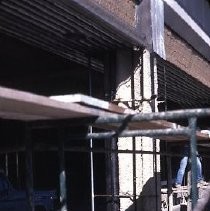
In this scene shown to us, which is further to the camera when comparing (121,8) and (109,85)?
(109,85)

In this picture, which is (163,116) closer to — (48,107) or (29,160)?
(48,107)

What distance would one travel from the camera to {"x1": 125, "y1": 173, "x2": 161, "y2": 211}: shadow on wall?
1040 centimetres

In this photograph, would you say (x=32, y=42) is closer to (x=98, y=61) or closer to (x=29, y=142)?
(x=98, y=61)

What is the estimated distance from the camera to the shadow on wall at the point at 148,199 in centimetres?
1040

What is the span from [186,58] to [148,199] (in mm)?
5037

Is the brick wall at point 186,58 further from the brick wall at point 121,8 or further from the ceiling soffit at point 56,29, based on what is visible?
the brick wall at point 121,8

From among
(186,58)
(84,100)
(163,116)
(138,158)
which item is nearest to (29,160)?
(84,100)

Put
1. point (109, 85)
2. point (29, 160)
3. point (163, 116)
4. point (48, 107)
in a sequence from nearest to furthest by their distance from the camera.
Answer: point (48, 107), point (163, 116), point (29, 160), point (109, 85)

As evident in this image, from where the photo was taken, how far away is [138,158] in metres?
10.5

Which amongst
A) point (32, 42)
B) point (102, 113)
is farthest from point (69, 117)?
point (32, 42)

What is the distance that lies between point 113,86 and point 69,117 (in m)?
6.53

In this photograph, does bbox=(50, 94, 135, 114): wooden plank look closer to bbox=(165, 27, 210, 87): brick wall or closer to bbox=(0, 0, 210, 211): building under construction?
bbox=(0, 0, 210, 211): building under construction

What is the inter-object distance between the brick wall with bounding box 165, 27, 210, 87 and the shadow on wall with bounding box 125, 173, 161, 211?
3.09 metres

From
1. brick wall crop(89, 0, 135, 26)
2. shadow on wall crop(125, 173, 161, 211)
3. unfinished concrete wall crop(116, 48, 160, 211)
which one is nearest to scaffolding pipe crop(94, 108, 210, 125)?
brick wall crop(89, 0, 135, 26)
